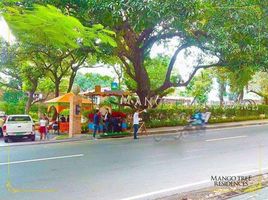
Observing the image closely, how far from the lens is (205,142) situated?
15.8m

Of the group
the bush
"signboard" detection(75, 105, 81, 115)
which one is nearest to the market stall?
"signboard" detection(75, 105, 81, 115)

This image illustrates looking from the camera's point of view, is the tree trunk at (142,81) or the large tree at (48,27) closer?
the large tree at (48,27)

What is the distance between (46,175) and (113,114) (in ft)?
41.3

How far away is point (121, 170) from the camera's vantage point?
9.57 meters

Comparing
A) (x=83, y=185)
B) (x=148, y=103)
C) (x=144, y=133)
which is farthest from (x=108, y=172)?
(x=148, y=103)

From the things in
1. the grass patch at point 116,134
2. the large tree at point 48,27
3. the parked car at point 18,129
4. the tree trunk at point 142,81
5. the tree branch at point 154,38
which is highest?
the tree branch at point 154,38

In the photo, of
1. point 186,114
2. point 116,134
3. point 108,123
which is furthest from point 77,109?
point 186,114

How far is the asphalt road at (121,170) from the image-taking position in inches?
293

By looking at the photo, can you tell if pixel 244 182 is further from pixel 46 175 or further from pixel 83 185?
pixel 46 175

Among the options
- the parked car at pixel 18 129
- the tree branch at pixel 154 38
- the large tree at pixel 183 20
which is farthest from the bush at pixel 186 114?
the parked car at pixel 18 129

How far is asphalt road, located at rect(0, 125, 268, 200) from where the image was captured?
7.44 metres

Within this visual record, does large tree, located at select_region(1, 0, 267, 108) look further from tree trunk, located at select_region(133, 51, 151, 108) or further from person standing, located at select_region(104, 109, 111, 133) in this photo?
person standing, located at select_region(104, 109, 111, 133)

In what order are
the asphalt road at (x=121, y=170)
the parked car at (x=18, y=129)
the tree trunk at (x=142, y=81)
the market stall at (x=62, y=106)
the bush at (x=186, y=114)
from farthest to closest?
1. the bush at (x=186, y=114)
2. the tree trunk at (x=142, y=81)
3. the market stall at (x=62, y=106)
4. the parked car at (x=18, y=129)
5. the asphalt road at (x=121, y=170)

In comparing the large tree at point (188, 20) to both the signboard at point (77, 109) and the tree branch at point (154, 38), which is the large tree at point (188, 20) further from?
the signboard at point (77, 109)
